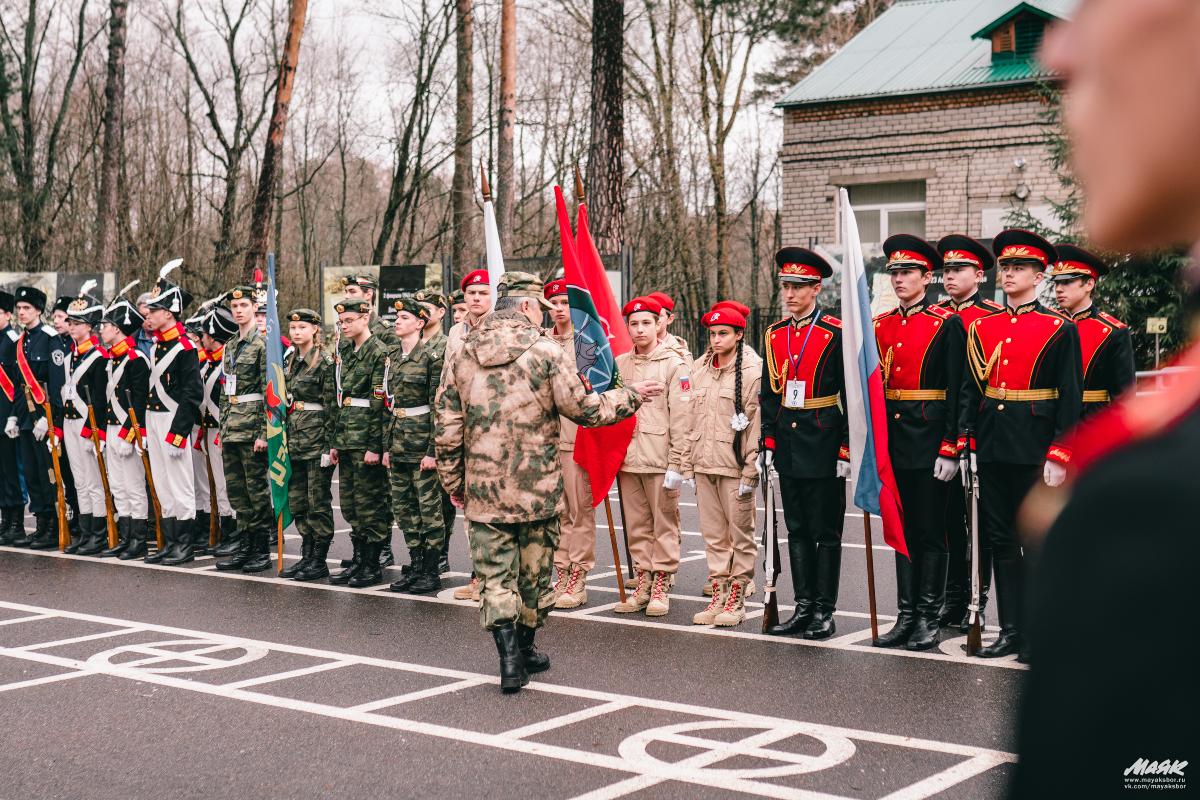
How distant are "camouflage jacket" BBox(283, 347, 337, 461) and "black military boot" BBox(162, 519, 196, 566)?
1540 mm

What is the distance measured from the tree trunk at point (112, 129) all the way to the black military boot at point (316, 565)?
57.4ft

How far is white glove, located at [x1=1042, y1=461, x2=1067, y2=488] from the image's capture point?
275 inches

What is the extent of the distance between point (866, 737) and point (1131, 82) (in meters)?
5.43

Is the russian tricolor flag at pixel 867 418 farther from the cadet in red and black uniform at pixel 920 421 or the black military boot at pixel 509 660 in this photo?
the black military boot at pixel 509 660

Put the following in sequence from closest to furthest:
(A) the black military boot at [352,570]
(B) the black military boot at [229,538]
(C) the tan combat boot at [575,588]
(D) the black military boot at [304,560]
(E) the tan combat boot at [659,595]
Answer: (E) the tan combat boot at [659,595]
(C) the tan combat boot at [575,588]
(A) the black military boot at [352,570]
(D) the black military boot at [304,560]
(B) the black military boot at [229,538]

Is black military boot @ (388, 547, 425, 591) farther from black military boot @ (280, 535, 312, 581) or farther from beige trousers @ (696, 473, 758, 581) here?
beige trousers @ (696, 473, 758, 581)

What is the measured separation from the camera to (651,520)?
9203 millimetres

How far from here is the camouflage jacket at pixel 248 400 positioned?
1121 cm

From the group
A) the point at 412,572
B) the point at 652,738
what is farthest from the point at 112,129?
the point at 652,738

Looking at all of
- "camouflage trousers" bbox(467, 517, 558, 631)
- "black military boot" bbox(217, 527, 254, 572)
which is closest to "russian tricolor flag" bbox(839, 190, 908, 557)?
"camouflage trousers" bbox(467, 517, 558, 631)

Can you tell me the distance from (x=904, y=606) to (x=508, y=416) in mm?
2725

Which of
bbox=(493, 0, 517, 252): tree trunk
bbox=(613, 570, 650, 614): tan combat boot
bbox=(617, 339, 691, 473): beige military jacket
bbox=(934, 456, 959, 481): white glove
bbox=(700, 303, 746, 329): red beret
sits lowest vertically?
bbox=(613, 570, 650, 614): tan combat boot

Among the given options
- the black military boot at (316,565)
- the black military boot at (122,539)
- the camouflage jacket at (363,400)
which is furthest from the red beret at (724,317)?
the black military boot at (122,539)

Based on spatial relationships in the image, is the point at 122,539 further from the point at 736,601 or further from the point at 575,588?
the point at 736,601
